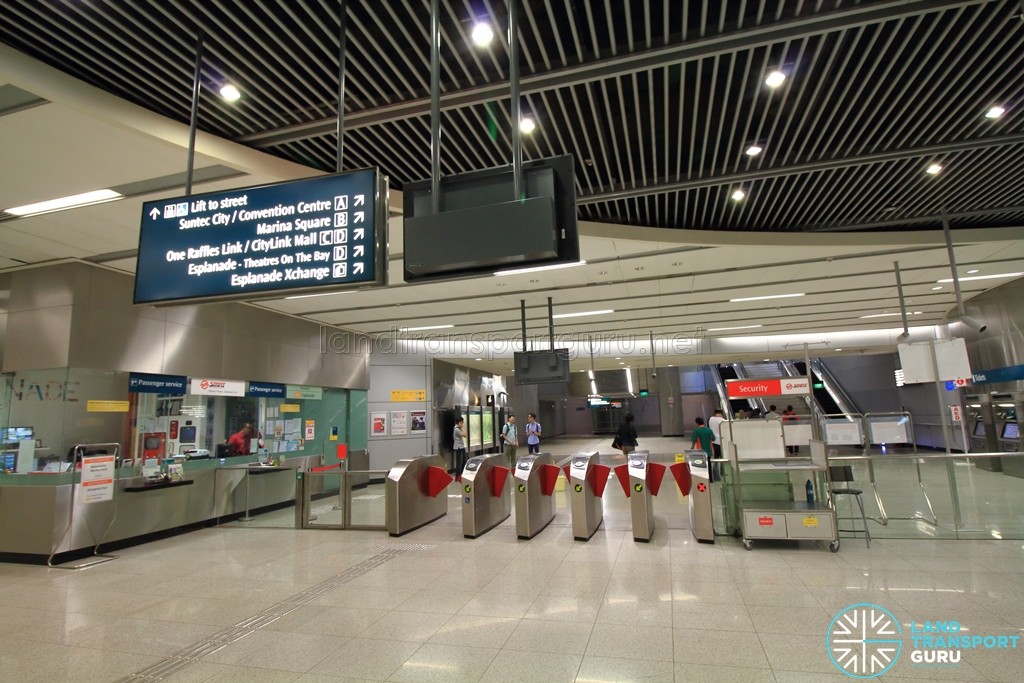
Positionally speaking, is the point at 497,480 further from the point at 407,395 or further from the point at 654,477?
the point at 407,395

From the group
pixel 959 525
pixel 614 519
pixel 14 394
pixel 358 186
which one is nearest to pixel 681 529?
pixel 614 519

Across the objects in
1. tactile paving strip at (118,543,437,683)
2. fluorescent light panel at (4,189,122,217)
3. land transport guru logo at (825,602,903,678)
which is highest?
fluorescent light panel at (4,189,122,217)

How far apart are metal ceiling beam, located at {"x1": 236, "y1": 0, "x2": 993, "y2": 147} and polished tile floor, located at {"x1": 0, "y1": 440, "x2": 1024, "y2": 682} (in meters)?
3.81

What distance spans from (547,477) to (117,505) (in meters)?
5.71

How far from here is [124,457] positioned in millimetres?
7309

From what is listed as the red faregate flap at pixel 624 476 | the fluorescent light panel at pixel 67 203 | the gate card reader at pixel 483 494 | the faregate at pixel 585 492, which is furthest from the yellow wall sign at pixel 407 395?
the fluorescent light panel at pixel 67 203

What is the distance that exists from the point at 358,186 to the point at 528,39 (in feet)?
4.94

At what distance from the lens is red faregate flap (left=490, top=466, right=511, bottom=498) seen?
761 centimetres

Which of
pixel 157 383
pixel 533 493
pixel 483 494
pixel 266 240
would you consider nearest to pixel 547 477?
pixel 533 493

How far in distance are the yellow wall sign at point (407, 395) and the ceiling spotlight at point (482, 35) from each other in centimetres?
1106

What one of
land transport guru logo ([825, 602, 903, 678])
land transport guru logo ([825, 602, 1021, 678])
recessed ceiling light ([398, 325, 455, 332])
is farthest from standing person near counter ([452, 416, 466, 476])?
land transport guru logo ([825, 602, 1021, 678])

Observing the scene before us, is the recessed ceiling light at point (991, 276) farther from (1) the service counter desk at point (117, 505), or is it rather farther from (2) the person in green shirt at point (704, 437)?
(1) the service counter desk at point (117, 505)

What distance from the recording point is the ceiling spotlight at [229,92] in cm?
362

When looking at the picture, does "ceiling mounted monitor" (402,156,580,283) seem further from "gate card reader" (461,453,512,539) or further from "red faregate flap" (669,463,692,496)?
"red faregate flap" (669,463,692,496)
